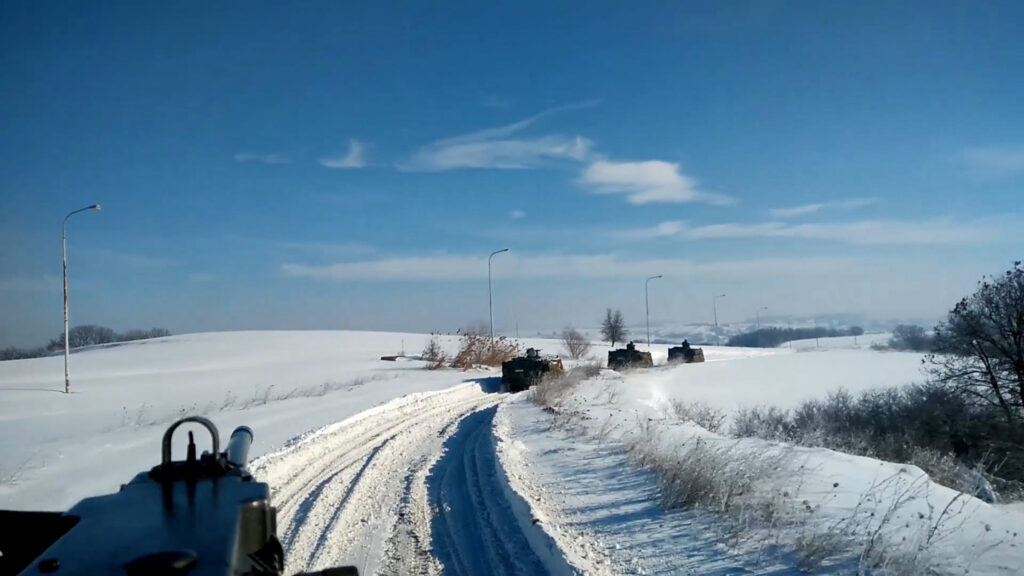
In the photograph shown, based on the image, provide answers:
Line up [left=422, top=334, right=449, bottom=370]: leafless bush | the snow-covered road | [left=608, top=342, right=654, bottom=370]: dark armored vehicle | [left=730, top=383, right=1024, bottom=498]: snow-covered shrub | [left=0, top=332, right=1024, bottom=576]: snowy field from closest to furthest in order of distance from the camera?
[left=0, top=332, right=1024, bottom=576]: snowy field, the snow-covered road, [left=730, top=383, right=1024, bottom=498]: snow-covered shrub, [left=422, top=334, right=449, bottom=370]: leafless bush, [left=608, top=342, right=654, bottom=370]: dark armored vehicle

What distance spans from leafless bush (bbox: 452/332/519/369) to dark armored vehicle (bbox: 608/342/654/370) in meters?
8.35

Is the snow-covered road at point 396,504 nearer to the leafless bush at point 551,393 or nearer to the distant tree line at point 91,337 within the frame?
the leafless bush at point 551,393

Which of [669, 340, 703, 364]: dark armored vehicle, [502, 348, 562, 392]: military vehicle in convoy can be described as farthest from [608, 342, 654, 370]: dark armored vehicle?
[502, 348, 562, 392]: military vehicle in convoy

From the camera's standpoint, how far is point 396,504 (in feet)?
30.5

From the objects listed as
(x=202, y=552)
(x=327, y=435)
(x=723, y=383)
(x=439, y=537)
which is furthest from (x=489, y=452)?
(x=723, y=383)

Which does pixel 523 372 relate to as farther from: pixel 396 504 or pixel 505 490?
pixel 396 504

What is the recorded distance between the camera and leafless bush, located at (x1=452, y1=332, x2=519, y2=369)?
51469 mm

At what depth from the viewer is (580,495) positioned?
30.3ft

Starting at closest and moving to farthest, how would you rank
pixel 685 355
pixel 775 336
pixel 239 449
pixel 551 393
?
pixel 239 449, pixel 551 393, pixel 685 355, pixel 775 336

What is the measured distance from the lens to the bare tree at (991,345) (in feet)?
77.2

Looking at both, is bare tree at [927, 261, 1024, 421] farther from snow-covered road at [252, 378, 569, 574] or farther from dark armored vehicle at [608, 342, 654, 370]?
dark armored vehicle at [608, 342, 654, 370]

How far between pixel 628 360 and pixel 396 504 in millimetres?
49126

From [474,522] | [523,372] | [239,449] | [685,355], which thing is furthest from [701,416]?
[685,355]

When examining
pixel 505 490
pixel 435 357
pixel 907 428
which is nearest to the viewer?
pixel 505 490
